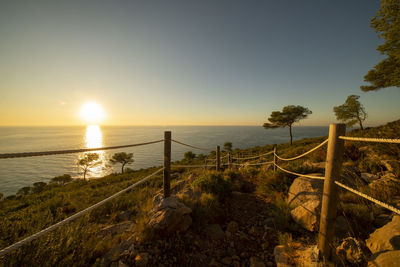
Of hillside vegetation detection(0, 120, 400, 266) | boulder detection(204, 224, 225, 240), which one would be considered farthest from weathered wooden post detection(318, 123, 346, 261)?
boulder detection(204, 224, 225, 240)

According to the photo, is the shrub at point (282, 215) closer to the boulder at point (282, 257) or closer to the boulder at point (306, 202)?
the boulder at point (306, 202)

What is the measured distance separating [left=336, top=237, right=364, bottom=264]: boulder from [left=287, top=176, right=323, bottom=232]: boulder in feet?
2.03

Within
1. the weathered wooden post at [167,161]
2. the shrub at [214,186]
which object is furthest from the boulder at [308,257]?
the weathered wooden post at [167,161]

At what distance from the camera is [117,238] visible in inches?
88.6

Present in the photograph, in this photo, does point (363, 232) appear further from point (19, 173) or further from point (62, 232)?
point (19, 173)

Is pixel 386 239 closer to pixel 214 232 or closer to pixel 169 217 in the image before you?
pixel 214 232

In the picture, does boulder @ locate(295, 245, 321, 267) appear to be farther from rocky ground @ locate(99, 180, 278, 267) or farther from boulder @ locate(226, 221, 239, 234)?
boulder @ locate(226, 221, 239, 234)

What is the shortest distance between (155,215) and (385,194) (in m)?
4.46

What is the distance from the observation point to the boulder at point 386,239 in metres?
1.64

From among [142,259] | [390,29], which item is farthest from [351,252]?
[390,29]

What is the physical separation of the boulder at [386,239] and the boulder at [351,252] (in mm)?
193

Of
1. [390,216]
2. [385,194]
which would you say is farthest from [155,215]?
[385,194]

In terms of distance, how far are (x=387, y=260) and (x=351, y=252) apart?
384mm

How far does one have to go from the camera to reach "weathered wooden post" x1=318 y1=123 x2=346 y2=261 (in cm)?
172
